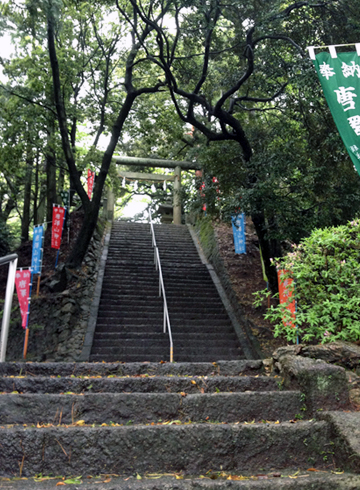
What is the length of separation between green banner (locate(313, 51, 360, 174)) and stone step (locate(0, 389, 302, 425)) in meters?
3.45

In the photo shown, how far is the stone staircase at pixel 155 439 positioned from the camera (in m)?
1.93

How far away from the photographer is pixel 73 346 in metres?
7.54

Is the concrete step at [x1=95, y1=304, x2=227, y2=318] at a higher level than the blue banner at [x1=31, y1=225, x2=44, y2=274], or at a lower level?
lower

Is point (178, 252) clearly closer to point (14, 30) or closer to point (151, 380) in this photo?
point (14, 30)

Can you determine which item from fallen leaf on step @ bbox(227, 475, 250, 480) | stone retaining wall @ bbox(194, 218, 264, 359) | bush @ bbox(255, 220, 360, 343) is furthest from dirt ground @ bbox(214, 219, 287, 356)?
fallen leaf on step @ bbox(227, 475, 250, 480)

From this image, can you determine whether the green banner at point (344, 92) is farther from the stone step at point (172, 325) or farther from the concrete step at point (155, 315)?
the concrete step at point (155, 315)

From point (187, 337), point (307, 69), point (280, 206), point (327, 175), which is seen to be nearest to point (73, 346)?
point (187, 337)

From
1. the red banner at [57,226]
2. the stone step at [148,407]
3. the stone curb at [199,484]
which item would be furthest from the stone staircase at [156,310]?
the stone curb at [199,484]

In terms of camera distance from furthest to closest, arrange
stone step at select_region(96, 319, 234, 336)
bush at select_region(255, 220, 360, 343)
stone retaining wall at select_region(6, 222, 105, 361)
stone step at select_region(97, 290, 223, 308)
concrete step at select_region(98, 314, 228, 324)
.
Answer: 1. stone step at select_region(97, 290, 223, 308)
2. concrete step at select_region(98, 314, 228, 324)
3. stone step at select_region(96, 319, 234, 336)
4. stone retaining wall at select_region(6, 222, 105, 361)
5. bush at select_region(255, 220, 360, 343)

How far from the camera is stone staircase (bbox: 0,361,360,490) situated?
193cm

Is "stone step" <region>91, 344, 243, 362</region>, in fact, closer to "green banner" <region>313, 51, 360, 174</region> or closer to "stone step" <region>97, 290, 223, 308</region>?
"stone step" <region>97, 290, 223, 308</region>

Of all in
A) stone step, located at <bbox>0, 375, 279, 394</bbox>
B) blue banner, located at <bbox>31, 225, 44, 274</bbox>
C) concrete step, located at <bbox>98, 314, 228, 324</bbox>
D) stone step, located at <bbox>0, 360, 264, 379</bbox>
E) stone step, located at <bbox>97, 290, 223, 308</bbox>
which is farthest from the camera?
stone step, located at <bbox>97, 290, 223, 308</bbox>

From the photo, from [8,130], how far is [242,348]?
7705mm

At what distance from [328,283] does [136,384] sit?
2.21 metres
